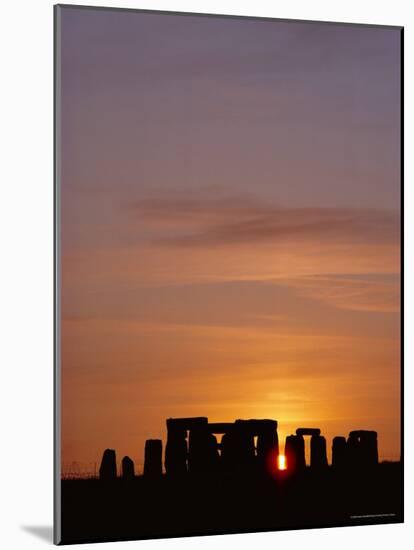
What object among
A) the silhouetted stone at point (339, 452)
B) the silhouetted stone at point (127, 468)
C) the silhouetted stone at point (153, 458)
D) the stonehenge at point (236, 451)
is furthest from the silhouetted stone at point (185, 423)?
the silhouetted stone at point (339, 452)

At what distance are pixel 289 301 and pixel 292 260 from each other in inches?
8.4

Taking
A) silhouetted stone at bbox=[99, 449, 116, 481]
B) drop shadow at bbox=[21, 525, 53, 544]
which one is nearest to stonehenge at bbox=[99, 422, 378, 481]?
silhouetted stone at bbox=[99, 449, 116, 481]

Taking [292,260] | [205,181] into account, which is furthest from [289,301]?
[205,181]

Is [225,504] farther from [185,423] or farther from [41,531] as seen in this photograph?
[41,531]

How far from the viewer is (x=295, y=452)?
25.4 ft

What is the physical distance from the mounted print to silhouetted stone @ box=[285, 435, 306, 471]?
0.04ft

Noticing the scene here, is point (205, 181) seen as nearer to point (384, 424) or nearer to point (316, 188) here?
point (316, 188)

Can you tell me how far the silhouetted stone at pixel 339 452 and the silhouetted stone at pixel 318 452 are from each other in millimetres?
49

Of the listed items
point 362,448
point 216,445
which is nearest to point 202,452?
point 216,445

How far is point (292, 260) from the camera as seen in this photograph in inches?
304

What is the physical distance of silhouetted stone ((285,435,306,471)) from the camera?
772 cm

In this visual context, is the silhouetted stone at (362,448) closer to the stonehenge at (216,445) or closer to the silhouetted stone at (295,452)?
the silhouetted stone at (295,452)

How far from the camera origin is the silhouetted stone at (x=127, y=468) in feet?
24.3

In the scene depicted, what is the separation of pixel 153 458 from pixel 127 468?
0.15 meters
